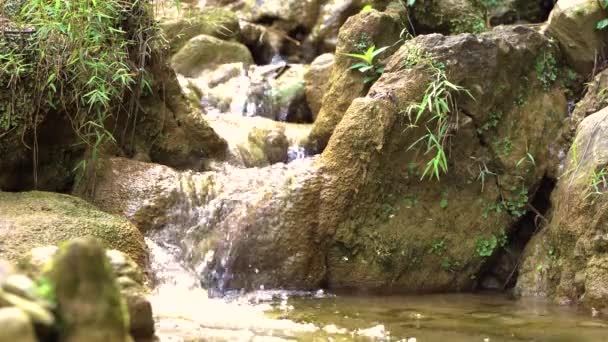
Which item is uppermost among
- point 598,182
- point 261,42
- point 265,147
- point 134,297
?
point 261,42

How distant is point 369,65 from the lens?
6566 mm

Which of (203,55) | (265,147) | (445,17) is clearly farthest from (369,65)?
(203,55)

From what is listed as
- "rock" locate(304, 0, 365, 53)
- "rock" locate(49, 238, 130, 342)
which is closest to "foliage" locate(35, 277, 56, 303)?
"rock" locate(49, 238, 130, 342)

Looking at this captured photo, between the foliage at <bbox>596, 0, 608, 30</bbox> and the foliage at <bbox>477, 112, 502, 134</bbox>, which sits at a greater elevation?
the foliage at <bbox>596, 0, 608, 30</bbox>

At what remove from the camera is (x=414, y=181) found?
5414 millimetres

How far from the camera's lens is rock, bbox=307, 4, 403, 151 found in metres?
6.69

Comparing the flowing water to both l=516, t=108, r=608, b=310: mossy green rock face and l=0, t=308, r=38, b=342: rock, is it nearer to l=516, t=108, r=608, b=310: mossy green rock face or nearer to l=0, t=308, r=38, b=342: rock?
l=516, t=108, r=608, b=310: mossy green rock face

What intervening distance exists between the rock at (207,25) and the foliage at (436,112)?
18.4ft

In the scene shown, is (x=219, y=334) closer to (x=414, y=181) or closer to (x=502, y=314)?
(x=502, y=314)

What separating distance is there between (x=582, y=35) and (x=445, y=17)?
7.12ft

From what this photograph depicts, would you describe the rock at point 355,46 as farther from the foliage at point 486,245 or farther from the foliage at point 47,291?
the foliage at point 47,291

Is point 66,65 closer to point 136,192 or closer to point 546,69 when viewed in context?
point 136,192

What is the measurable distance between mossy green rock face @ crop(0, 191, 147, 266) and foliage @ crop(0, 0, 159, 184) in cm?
68

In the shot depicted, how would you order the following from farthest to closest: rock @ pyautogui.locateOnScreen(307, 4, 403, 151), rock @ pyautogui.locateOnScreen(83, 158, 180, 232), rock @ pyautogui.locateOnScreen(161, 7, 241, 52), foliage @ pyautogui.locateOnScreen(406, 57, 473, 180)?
1. rock @ pyautogui.locateOnScreen(161, 7, 241, 52)
2. rock @ pyautogui.locateOnScreen(307, 4, 403, 151)
3. rock @ pyautogui.locateOnScreen(83, 158, 180, 232)
4. foliage @ pyautogui.locateOnScreen(406, 57, 473, 180)
